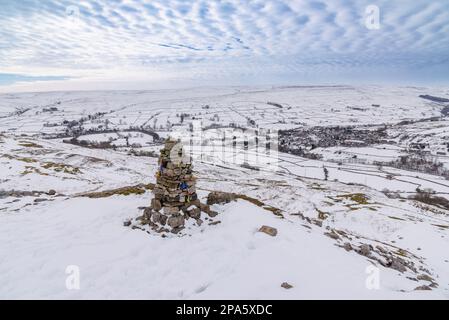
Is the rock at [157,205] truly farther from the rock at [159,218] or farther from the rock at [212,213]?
the rock at [212,213]

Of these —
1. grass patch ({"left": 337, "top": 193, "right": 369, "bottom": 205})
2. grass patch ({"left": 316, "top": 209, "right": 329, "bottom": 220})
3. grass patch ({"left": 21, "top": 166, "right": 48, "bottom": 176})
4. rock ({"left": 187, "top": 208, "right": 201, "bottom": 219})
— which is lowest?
grass patch ({"left": 337, "top": 193, "right": 369, "bottom": 205})

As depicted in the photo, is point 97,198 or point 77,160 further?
point 77,160

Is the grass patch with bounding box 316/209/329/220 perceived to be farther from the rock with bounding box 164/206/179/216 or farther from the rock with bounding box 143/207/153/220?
the rock with bounding box 143/207/153/220

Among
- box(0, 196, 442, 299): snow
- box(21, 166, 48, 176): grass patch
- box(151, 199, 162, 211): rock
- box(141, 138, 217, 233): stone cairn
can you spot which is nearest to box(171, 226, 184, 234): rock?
box(141, 138, 217, 233): stone cairn

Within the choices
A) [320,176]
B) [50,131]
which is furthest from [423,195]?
[50,131]

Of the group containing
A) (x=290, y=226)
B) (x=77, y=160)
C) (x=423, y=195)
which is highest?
(x=290, y=226)

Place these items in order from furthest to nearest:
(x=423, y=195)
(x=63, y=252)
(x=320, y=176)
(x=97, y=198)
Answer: (x=320, y=176)
(x=423, y=195)
(x=97, y=198)
(x=63, y=252)

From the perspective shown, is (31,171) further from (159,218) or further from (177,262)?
(177,262)

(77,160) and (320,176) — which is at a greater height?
(77,160)
